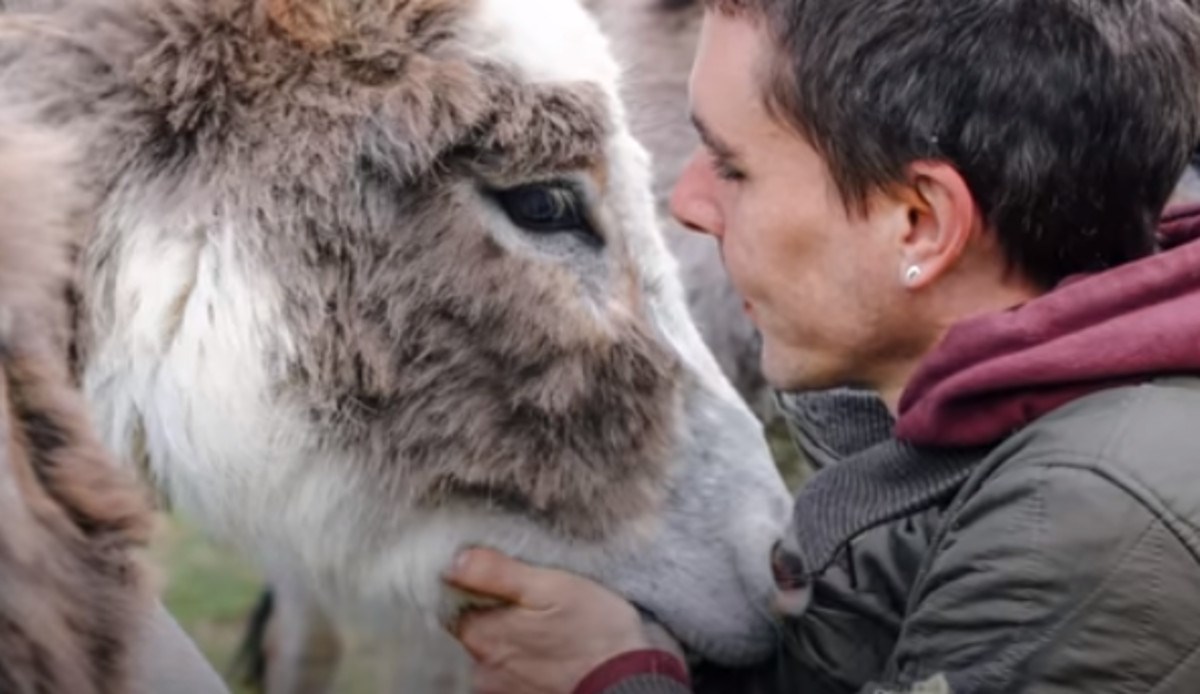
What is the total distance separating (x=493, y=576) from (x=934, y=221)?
69 centimetres

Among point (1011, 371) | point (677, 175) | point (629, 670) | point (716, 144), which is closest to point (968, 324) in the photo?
point (1011, 371)

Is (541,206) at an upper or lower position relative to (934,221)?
lower

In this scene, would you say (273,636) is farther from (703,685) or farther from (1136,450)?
(1136,450)

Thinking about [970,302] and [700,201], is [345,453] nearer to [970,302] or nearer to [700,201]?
[700,201]

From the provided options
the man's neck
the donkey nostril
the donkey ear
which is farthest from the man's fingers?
the donkey ear

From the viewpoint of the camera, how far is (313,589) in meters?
2.51

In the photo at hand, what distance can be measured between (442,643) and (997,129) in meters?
1.23

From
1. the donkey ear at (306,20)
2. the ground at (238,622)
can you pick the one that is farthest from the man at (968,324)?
the ground at (238,622)

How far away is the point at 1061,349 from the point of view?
1.85 m

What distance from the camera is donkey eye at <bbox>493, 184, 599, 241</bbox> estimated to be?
2.34 metres

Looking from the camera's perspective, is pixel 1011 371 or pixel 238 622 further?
pixel 238 622

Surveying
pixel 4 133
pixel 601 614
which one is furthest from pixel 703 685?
pixel 4 133

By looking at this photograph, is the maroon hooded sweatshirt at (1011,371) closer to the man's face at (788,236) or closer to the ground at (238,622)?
the man's face at (788,236)

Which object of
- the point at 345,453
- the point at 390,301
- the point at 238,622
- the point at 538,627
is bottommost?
the point at 238,622
